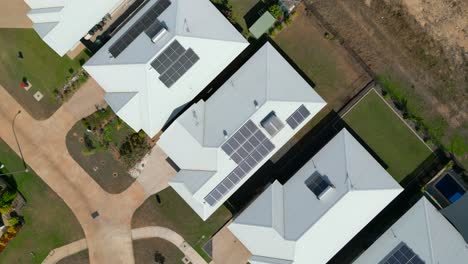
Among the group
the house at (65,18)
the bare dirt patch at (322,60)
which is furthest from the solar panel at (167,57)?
the bare dirt patch at (322,60)

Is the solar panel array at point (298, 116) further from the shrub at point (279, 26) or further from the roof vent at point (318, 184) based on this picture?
the shrub at point (279, 26)

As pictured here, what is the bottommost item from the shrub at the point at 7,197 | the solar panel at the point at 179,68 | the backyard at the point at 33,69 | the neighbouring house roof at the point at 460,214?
the neighbouring house roof at the point at 460,214

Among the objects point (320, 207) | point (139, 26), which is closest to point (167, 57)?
point (139, 26)

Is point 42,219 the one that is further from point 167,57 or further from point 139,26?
point 139,26

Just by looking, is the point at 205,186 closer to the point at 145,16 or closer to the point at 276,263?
the point at 276,263

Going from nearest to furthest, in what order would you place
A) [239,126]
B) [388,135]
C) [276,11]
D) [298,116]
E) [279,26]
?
[239,126], [298,116], [276,11], [279,26], [388,135]

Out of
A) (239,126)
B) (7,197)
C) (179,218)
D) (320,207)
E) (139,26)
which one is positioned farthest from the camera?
(179,218)
